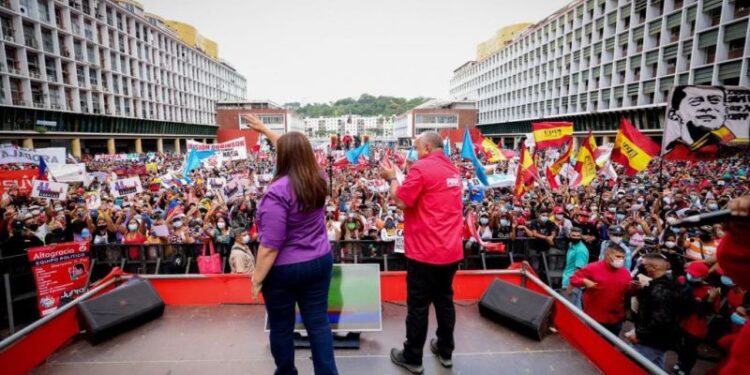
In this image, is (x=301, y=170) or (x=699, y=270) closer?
(x=301, y=170)

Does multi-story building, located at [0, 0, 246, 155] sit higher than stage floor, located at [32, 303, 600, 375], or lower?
higher

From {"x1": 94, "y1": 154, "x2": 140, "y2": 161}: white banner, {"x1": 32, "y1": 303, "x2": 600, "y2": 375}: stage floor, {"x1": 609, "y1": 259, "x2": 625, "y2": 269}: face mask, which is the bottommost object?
{"x1": 32, "y1": 303, "x2": 600, "y2": 375}: stage floor

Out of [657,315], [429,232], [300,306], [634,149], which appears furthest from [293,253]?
[634,149]

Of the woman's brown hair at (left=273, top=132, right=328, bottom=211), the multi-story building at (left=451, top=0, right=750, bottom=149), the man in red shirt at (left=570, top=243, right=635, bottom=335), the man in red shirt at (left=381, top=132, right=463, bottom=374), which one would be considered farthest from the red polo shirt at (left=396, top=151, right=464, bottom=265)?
the multi-story building at (left=451, top=0, right=750, bottom=149)

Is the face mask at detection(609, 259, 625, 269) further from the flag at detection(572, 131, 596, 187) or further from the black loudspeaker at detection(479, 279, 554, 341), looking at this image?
the flag at detection(572, 131, 596, 187)

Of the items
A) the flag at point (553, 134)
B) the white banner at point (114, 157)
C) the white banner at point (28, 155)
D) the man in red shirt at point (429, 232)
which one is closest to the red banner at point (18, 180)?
the white banner at point (28, 155)

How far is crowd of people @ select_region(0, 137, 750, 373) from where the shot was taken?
14.5 feet

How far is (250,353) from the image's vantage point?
369cm

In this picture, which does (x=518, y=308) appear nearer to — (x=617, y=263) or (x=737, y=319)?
(x=617, y=263)

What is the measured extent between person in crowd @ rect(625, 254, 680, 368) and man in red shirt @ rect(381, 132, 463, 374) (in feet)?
8.77

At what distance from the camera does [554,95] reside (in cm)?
5809

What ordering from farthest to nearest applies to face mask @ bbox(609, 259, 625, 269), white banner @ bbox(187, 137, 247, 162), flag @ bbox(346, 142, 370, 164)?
1. flag @ bbox(346, 142, 370, 164)
2. white banner @ bbox(187, 137, 247, 162)
3. face mask @ bbox(609, 259, 625, 269)

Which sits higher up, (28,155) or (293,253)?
(28,155)

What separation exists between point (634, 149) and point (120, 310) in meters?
12.2
